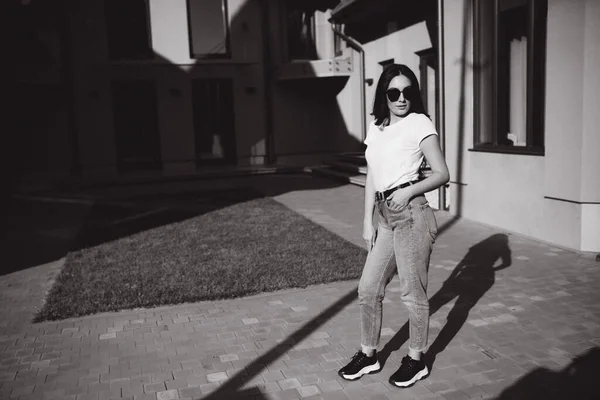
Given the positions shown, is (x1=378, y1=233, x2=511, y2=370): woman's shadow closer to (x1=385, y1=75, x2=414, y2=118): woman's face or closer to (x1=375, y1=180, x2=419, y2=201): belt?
Answer: (x1=375, y1=180, x2=419, y2=201): belt

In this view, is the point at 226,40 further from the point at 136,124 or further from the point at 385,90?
the point at 385,90

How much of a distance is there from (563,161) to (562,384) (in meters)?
3.71

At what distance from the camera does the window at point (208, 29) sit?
61.1ft

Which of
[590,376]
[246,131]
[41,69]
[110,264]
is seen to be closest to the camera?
[590,376]

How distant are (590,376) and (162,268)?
15.1 ft

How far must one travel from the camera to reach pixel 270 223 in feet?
29.6

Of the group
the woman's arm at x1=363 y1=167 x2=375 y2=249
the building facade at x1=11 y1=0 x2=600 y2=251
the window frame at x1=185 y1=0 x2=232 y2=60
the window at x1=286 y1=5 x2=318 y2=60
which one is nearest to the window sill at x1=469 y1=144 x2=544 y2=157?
the building facade at x1=11 y1=0 x2=600 y2=251

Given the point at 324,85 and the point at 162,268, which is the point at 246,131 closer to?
the point at 324,85

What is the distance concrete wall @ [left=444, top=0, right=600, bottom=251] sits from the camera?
19.8 ft

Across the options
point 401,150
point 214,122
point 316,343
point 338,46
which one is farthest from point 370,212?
point 214,122

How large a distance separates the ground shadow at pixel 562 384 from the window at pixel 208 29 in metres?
17.1

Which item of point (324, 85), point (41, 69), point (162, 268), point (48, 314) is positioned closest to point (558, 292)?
point (162, 268)

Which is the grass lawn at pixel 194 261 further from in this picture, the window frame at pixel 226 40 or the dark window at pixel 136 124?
the window frame at pixel 226 40

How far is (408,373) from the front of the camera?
134 inches
